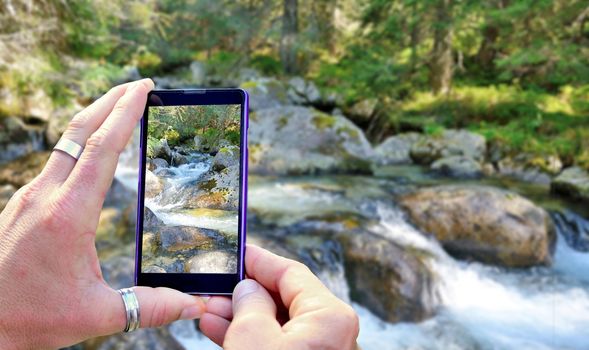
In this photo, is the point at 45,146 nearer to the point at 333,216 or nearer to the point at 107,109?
the point at 333,216

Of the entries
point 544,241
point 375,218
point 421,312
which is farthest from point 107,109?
point 544,241

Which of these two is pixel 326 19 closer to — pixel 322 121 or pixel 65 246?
pixel 322 121

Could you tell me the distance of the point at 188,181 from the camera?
1316 millimetres

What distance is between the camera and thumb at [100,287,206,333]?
1152 millimetres

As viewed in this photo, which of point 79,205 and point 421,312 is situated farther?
point 421,312

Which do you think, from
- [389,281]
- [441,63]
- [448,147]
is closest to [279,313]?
[389,281]

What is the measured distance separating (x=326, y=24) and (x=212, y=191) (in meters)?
18.2

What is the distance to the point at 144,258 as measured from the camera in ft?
4.19

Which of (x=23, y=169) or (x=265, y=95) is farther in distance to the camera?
(x=265, y=95)

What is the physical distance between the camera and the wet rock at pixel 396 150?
36.3ft

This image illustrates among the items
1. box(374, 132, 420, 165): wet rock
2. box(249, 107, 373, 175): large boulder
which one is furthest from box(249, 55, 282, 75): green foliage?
box(249, 107, 373, 175): large boulder

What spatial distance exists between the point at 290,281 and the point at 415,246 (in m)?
5.09

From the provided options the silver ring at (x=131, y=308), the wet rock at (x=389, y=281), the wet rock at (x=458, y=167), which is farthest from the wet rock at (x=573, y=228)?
the silver ring at (x=131, y=308)

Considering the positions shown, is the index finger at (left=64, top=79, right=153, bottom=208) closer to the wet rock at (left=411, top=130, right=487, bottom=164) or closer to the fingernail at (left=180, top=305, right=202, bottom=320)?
the fingernail at (left=180, top=305, right=202, bottom=320)
